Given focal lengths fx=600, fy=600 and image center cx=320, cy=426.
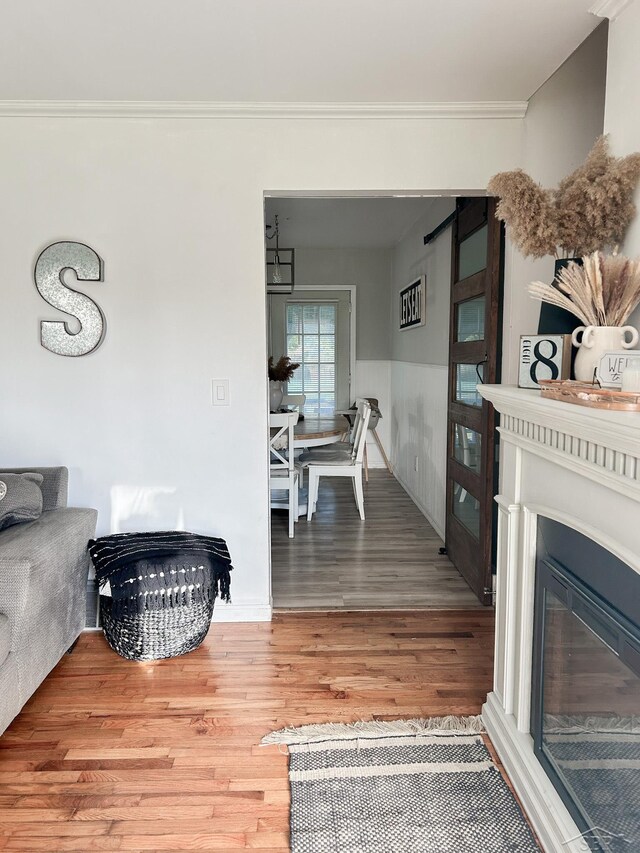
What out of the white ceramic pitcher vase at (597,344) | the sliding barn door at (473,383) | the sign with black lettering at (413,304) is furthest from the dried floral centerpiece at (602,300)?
the sign with black lettering at (413,304)

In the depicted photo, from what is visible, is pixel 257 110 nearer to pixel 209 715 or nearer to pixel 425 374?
pixel 209 715

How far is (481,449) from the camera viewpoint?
10.1 feet

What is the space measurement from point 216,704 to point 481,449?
1741 mm

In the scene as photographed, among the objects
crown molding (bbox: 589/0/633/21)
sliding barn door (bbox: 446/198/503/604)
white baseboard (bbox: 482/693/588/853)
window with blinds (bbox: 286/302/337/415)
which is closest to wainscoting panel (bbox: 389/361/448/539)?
A: sliding barn door (bbox: 446/198/503/604)

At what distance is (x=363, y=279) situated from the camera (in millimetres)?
6906

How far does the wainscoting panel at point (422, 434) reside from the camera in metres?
4.34

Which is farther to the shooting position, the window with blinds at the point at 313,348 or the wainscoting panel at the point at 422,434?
the window with blinds at the point at 313,348

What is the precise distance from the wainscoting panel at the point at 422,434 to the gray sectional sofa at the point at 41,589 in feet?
8.30

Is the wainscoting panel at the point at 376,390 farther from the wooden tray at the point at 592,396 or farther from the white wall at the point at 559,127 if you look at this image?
the wooden tray at the point at 592,396

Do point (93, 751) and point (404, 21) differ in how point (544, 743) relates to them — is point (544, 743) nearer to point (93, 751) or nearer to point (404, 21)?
point (93, 751)

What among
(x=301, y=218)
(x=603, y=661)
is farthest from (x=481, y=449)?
(x=301, y=218)

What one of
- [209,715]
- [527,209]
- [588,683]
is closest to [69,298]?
[209,715]

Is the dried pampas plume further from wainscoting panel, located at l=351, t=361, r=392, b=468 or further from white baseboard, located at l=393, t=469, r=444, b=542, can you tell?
wainscoting panel, located at l=351, t=361, r=392, b=468

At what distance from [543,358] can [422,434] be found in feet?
10.8
